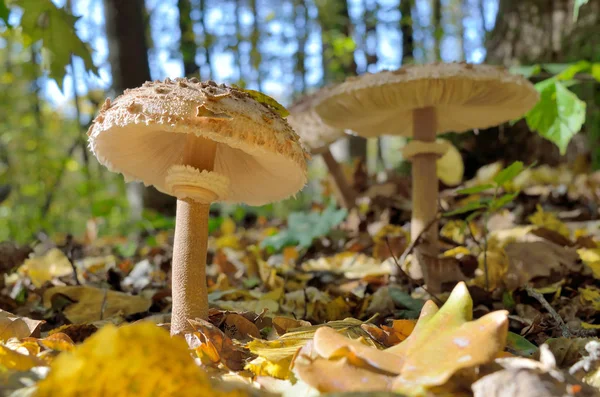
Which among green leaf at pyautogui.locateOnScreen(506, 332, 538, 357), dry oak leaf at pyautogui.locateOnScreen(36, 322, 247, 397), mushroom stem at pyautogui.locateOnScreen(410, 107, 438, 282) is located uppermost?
mushroom stem at pyautogui.locateOnScreen(410, 107, 438, 282)

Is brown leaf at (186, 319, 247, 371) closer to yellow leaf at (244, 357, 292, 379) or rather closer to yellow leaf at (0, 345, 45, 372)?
yellow leaf at (244, 357, 292, 379)

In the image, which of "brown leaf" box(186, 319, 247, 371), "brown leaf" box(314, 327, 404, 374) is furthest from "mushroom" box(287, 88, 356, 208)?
"brown leaf" box(314, 327, 404, 374)

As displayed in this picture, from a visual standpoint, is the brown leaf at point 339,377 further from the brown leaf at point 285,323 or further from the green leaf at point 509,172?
the green leaf at point 509,172

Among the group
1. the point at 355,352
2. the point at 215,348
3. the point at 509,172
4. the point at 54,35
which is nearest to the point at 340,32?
the point at 54,35

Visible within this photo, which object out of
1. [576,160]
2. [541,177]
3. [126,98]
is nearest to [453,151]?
[541,177]

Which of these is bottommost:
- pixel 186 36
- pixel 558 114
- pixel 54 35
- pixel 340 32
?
pixel 558 114

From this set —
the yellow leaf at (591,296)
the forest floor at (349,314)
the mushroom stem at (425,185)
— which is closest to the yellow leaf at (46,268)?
the forest floor at (349,314)

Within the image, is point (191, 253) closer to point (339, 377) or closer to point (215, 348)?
point (215, 348)

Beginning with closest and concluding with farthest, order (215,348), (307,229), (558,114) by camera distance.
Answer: (215,348), (558,114), (307,229)
